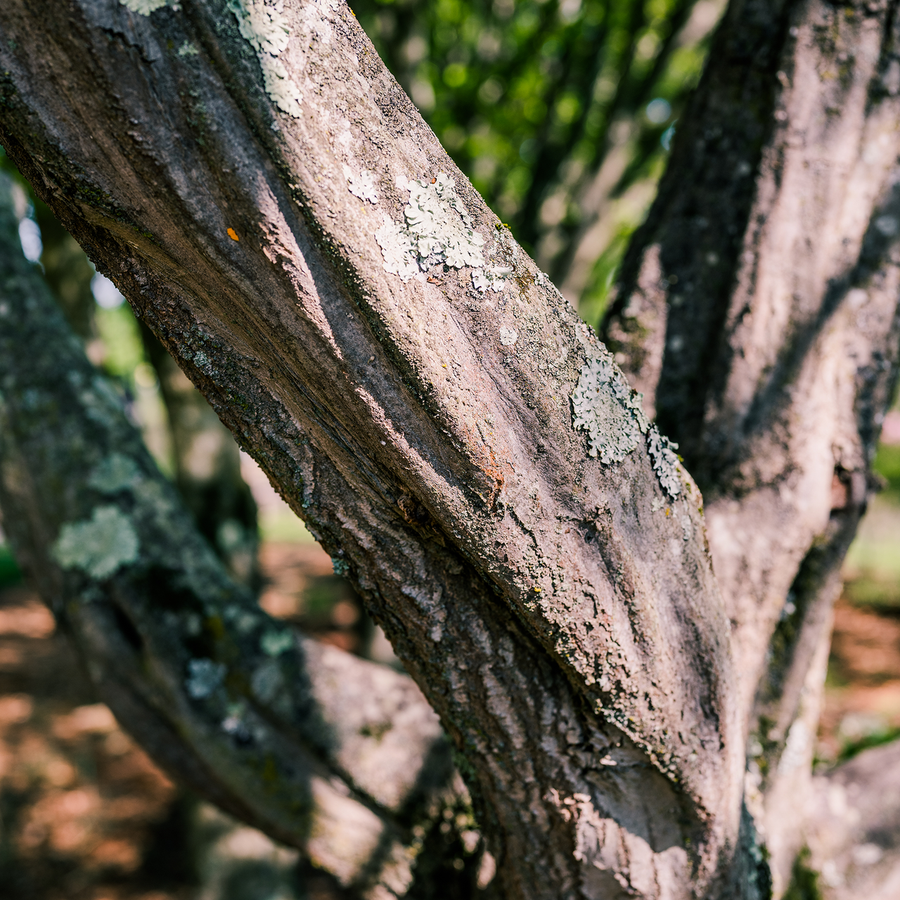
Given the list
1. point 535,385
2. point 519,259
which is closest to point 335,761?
point 535,385

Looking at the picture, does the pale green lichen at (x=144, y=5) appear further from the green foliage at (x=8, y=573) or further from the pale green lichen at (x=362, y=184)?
the green foliage at (x=8, y=573)

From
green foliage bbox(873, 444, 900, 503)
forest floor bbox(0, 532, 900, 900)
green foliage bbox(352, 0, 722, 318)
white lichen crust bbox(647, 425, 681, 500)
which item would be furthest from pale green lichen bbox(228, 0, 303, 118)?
green foliage bbox(873, 444, 900, 503)

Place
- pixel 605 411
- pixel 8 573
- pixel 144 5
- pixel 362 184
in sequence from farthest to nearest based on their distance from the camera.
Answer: pixel 8 573, pixel 605 411, pixel 362 184, pixel 144 5

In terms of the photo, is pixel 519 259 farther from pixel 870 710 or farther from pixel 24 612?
pixel 24 612

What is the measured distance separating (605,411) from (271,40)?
25.6 inches

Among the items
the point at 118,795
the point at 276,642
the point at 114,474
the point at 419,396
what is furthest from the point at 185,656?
the point at 118,795

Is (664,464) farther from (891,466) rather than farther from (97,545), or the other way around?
(891,466)

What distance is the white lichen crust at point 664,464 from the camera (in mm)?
1061

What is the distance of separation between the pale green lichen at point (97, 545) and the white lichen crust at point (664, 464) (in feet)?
4.29

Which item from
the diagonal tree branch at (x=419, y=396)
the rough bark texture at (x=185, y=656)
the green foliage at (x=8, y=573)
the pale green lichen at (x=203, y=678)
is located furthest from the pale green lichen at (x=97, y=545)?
the green foliage at (x=8, y=573)

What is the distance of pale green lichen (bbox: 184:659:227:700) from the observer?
5.25 feet

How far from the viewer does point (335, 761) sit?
64.9 inches

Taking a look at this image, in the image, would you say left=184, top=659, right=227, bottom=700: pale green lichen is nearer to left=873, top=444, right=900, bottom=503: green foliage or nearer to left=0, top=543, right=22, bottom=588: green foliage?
left=0, top=543, right=22, bottom=588: green foliage

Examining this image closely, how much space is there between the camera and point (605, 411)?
982 millimetres
